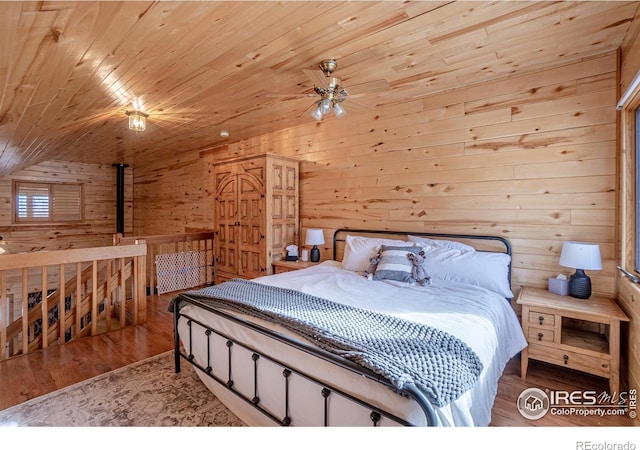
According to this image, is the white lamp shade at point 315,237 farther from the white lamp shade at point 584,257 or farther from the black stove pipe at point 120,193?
the black stove pipe at point 120,193

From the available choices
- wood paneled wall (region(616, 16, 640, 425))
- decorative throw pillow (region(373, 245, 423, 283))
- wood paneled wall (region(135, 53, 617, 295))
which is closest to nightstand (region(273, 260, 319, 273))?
wood paneled wall (region(135, 53, 617, 295))

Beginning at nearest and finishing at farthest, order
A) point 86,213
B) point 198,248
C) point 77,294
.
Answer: point 77,294, point 198,248, point 86,213

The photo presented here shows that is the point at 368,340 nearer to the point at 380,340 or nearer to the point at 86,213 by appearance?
the point at 380,340

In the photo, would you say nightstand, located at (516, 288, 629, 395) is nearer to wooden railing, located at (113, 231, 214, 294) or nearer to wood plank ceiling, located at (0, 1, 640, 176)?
wood plank ceiling, located at (0, 1, 640, 176)

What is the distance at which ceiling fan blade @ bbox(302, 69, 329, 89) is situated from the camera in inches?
81.5

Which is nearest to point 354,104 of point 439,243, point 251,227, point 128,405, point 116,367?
point 439,243

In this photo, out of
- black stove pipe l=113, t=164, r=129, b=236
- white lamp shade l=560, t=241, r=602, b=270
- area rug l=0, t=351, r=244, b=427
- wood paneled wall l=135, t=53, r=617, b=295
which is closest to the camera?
area rug l=0, t=351, r=244, b=427

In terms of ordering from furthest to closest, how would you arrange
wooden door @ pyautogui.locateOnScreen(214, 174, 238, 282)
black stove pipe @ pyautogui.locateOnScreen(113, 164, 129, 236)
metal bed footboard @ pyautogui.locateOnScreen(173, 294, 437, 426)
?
black stove pipe @ pyautogui.locateOnScreen(113, 164, 129, 236) < wooden door @ pyautogui.locateOnScreen(214, 174, 238, 282) < metal bed footboard @ pyautogui.locateOnScreen(173, 294, 437, 426)

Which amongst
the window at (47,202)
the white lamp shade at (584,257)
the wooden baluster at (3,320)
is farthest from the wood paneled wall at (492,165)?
the window at (47,202)

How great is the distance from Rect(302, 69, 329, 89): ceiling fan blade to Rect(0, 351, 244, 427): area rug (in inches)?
90.1

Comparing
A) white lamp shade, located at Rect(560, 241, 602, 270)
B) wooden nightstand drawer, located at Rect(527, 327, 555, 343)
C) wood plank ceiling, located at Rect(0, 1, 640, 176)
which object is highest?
wood plank ceiling, located at Rect(0, 1, 640, 176)

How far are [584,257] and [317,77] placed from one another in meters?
2.30

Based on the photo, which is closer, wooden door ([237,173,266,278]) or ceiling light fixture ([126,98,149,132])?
ceiling light fixture ([126,98,149,132])

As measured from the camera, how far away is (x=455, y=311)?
1886mm
